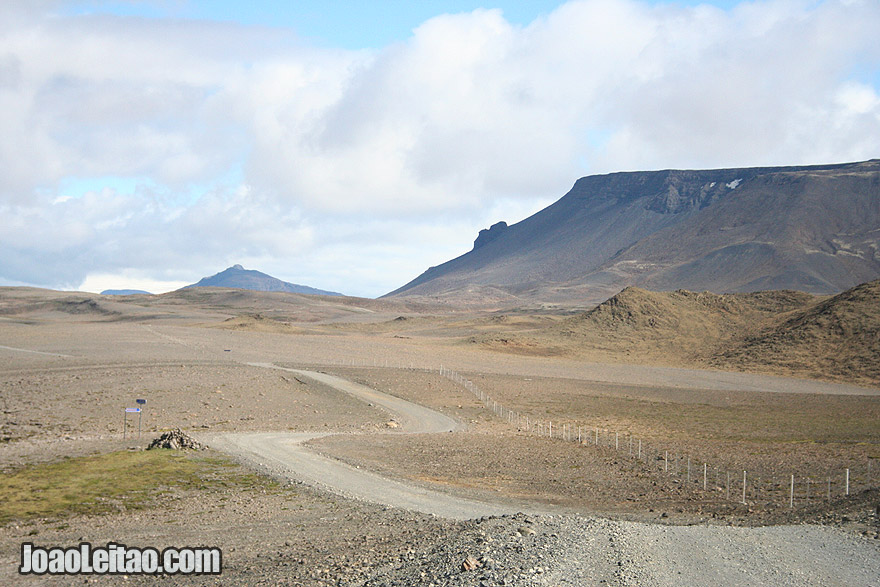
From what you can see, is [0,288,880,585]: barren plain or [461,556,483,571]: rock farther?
[0,288,880,585]: barren plain

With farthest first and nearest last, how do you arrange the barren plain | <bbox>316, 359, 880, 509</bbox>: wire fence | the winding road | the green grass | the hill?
the hill < <bbox>316, 359, 880, 509</bbox>: wire fence < the winding road < the green grass < the barren plain

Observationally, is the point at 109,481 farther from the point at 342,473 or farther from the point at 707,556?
the point at 707,556

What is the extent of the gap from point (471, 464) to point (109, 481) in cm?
1198

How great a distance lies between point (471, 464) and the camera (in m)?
26.1

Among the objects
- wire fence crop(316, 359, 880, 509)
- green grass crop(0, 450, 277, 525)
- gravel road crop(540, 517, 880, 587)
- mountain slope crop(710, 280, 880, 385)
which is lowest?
wire fence crop(316, 359, 880, 509)

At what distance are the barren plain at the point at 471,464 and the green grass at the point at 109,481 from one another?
0.73 feet

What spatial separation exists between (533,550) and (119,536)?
29.0ft

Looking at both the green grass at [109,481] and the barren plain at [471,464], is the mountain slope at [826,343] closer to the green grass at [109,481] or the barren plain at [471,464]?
the barren plain at [471,464]

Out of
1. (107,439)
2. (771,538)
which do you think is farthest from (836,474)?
(107,439)

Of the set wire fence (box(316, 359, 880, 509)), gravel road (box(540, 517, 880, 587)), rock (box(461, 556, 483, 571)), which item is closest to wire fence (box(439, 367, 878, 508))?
wire fence (box(316, 359, 880, 509))

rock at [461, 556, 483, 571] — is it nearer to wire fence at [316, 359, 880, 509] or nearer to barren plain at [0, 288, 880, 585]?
barren plain at [0, 288, 880, 585]

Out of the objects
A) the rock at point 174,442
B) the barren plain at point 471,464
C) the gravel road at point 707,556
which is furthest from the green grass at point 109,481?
the gravel road at point 707,556

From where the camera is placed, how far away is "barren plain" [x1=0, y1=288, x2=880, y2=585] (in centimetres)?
1212

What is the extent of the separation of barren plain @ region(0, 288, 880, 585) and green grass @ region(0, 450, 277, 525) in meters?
0.22
